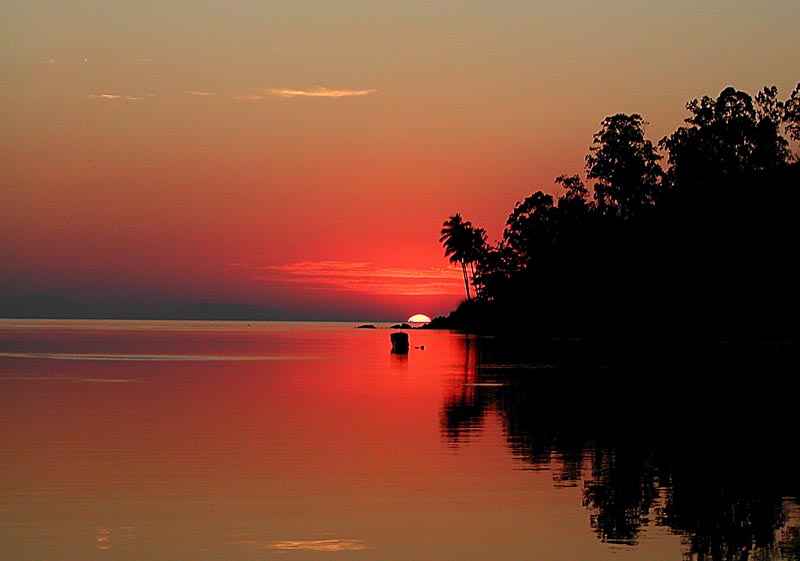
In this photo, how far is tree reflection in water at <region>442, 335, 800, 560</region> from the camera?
52.1 feet

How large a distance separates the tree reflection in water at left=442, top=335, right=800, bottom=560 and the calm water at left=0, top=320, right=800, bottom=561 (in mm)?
72

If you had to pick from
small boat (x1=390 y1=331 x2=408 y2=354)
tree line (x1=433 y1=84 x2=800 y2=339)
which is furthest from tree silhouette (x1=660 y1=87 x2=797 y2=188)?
small boat (x1=390 y1=331 x2=408 y2=354)

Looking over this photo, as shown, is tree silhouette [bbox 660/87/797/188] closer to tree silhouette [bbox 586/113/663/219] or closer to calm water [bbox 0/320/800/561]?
tree silhouette [bbox 586/113/663/219]

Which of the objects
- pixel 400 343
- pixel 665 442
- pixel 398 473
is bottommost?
pixel 398 473

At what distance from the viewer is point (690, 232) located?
92.2 m

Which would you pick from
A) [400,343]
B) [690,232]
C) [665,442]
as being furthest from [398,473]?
[690,232]

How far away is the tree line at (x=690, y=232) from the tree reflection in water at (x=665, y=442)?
3726 cm

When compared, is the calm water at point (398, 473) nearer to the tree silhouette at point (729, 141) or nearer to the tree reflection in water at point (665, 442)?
the tree reflection in water at point (665, 442)

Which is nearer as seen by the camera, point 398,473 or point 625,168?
point 398,473

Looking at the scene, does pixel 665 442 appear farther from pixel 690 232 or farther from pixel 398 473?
pixel 690 232

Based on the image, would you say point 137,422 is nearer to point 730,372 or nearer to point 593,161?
point 730,372

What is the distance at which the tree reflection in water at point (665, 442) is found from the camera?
1587cm

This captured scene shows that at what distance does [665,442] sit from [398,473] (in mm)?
7568

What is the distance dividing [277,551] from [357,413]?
18.6 metres
